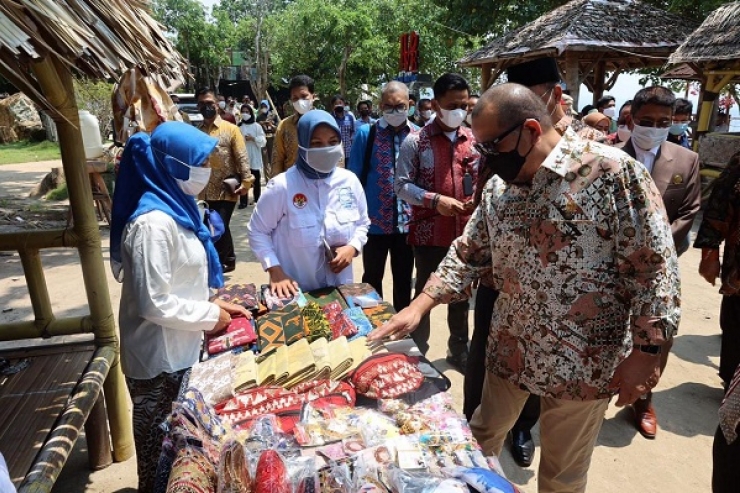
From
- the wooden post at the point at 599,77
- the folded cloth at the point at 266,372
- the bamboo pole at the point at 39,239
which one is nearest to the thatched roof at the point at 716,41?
the wooden post at the point at 599,77

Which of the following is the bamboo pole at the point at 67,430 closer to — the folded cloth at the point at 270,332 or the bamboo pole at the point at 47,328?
the bamboo pole at the point at 47,328

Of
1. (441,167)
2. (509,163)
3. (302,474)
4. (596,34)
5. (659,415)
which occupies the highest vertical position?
(596,34)

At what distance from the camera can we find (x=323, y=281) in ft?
9.39

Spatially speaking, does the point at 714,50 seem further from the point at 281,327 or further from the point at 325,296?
the point at 281,327

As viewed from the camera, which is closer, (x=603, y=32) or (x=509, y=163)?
(x=509, y=163)

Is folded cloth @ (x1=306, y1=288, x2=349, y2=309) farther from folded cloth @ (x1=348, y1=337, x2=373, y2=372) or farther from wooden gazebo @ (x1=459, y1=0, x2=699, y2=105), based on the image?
wooden gazebo @ (x1=459, y1=0, x2=699, y2=105)

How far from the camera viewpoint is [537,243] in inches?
72.6

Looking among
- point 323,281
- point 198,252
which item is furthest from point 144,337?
point 323,281

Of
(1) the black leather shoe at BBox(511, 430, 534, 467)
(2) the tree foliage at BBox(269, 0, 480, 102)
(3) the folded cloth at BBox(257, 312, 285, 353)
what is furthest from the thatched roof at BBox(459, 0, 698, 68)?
(2) the tree foliage at BBox(269, 0, 480, 102)

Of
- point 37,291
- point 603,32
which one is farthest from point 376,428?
point 603,32

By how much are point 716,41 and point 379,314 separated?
834 centimetres

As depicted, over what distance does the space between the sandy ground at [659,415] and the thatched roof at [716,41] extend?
3.75 meters

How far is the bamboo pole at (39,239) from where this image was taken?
2.58 metres

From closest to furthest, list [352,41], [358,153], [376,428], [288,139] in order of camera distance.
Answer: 1. [376,428]
2. [358,153]
3. [288,139]
4. [352,41]
